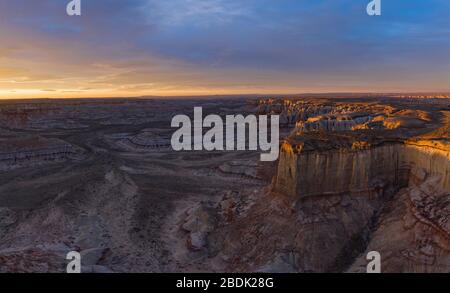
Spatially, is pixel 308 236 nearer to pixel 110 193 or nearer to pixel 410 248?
pixel 410 248

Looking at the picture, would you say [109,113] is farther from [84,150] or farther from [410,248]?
[410,248]

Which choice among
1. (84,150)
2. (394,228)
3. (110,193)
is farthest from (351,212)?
(84,150)

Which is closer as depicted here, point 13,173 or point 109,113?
point 13,173
